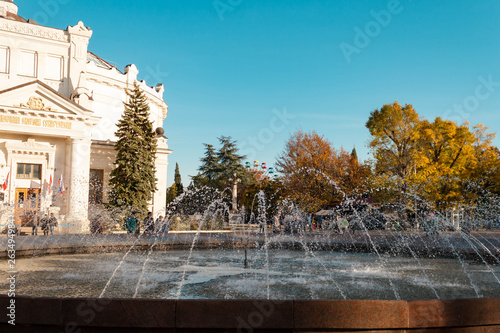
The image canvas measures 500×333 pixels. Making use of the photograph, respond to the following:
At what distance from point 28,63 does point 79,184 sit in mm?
11658

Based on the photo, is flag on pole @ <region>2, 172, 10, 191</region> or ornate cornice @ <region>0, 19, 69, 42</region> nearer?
flag on pole @ <region>2, 172, 10, 191</region>

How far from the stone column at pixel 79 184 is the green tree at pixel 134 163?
8.34 ft

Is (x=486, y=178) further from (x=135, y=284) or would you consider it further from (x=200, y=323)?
(x=200, y=323)

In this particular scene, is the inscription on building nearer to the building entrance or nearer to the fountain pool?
the building entrance

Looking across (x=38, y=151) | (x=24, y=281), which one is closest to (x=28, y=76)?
Result: (x=38, y=151)

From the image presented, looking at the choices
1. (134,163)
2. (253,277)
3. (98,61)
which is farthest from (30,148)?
(253,277)

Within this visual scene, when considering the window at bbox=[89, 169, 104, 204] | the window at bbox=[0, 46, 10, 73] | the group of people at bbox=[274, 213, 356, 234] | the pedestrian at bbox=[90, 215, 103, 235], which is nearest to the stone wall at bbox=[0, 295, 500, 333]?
the group of people at bbox=[274, 213, 356, 234]

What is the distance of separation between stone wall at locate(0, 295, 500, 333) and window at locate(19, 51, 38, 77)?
115 ft

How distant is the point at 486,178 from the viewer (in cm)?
3650

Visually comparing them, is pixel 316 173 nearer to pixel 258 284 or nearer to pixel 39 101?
pixel 39 101

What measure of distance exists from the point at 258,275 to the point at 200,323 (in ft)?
18.9

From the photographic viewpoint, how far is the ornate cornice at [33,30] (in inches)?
1300

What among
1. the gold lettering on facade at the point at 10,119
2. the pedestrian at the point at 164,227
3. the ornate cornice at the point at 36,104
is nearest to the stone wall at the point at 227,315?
the pedestrian at the point at 164,227

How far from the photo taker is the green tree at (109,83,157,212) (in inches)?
1320
